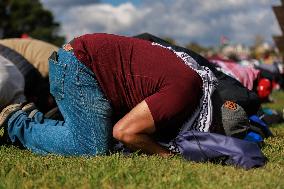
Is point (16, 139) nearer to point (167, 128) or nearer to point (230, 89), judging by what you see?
point (167, 128)

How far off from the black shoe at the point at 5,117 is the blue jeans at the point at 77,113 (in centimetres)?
48

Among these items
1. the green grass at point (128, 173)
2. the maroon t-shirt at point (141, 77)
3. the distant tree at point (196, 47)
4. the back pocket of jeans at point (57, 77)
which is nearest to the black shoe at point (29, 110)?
the back pocket of jeans at point (57, 77)

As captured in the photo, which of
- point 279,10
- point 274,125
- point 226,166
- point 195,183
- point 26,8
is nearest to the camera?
point 195,183

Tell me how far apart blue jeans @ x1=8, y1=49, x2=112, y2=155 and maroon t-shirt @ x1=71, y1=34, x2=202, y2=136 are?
0.08 meters

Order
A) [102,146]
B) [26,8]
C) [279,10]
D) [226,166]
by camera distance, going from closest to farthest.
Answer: [226,166]
[102,146]
[279,10]
[26,8]

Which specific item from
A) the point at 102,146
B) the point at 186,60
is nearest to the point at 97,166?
the point at 102,146

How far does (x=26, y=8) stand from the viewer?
60625 millimetres

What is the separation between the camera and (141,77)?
4.14 metres

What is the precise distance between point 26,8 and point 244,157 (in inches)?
2319

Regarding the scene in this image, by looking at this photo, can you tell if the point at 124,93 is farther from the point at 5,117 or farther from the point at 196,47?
the point at 196,47

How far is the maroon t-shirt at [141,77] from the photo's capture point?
13.3 feet

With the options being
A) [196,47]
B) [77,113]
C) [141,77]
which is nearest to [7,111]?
[77,113]

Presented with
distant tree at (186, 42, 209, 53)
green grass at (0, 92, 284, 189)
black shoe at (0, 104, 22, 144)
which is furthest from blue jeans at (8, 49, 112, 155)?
distant tree at (186, 42, 209, 53)

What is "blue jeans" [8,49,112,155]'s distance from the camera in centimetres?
417
